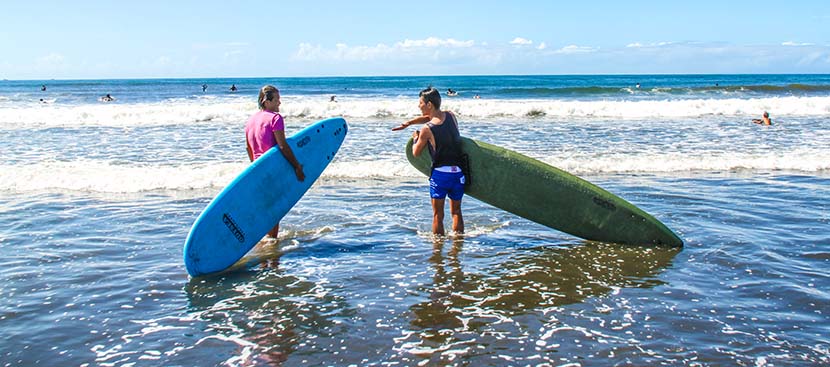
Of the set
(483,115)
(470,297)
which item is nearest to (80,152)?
(470,297)

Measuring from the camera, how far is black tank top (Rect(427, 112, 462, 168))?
6309 mm

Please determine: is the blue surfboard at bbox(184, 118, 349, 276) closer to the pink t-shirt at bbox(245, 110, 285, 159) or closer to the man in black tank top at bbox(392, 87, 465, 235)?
the pink t-shirt at bbox(245, 110, 285, 159)

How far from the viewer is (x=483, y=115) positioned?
25688 millimetres

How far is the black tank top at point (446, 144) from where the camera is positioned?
20.7 ft

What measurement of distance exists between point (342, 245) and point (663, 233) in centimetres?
309

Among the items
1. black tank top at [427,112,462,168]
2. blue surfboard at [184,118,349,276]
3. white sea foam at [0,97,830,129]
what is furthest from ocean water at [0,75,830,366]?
white sea foam at [0,97,830,129]

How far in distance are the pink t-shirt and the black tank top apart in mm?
1435

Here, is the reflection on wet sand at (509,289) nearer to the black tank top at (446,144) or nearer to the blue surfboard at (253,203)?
Result: the black tank top at (446,144)

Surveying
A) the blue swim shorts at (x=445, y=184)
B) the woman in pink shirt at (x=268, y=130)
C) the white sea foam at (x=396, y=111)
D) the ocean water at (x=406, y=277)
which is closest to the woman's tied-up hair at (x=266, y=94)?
the woman in pink shirt at (x=268, y=130)

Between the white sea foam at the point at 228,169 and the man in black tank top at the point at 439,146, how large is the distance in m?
4.30

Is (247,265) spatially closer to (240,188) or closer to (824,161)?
(240,188)

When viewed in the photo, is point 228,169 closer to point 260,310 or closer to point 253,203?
point 253,203

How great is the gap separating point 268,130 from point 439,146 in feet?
5.29

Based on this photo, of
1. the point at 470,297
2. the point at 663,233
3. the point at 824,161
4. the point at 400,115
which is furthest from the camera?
the point at 400,115
